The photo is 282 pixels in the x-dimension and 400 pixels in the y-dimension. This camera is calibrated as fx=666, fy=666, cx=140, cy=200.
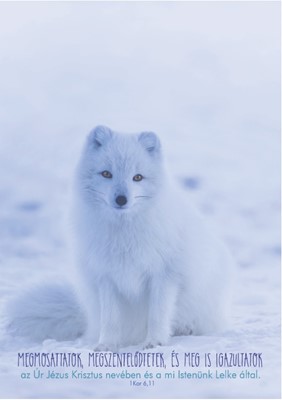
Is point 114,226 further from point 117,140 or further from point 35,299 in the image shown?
point 35,299

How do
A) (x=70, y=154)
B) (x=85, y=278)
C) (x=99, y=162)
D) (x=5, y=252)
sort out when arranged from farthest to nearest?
(x=70, y=154), (x=5, y=252), (x=85, y=278), (x=99, y=162)

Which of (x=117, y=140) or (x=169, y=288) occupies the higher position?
(x=117, y=140)

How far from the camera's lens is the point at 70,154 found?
5.06m

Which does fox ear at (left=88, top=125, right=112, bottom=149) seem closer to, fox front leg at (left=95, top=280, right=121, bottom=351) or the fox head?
the fox head

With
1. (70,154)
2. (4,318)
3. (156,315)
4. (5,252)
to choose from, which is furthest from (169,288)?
(70,154)

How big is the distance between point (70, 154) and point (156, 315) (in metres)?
2.37

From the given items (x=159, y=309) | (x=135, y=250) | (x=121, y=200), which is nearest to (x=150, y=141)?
(x=121, y=200)

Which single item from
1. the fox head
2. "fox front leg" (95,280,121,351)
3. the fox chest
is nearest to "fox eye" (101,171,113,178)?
the fox head

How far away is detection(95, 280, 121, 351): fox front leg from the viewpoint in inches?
117

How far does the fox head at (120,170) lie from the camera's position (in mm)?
2741

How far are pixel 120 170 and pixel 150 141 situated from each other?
0.22m

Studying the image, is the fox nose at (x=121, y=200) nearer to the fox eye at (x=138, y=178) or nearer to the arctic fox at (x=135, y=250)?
the arctic fox at (x=135, y=250)

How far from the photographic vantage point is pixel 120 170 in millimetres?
2760

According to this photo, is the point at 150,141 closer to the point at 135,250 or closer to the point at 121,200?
the point at 121,200
